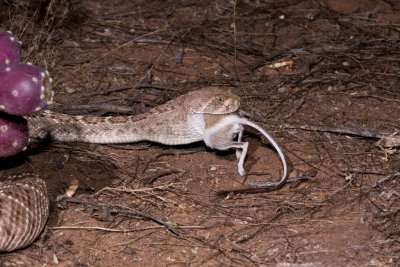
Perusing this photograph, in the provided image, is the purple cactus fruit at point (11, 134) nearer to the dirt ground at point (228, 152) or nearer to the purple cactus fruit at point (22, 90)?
the purple cactus fruit at point (22, 90)

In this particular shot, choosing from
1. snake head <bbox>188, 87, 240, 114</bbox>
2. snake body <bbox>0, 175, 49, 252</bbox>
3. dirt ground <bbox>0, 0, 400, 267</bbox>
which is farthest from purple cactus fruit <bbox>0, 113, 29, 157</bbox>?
snake head <bbox>188, 87, 240, 114</bbox>

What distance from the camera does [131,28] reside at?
854 centimetres

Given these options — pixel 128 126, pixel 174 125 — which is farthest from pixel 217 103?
pixel 128 126

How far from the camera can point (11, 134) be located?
15.6ft

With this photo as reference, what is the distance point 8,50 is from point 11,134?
0.53 m

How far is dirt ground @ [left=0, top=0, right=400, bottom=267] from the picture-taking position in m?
5.04

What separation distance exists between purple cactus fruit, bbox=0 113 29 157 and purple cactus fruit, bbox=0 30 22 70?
39 centimetres

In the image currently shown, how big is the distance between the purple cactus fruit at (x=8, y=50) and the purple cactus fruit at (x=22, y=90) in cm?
9

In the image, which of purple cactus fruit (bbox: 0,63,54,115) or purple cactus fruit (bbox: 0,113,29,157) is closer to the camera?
purple cactus fruit (bbox: 0,63,54,115)

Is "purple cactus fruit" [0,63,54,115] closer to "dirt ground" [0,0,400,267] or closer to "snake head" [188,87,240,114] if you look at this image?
"dirt ground" [0,0,400,267]

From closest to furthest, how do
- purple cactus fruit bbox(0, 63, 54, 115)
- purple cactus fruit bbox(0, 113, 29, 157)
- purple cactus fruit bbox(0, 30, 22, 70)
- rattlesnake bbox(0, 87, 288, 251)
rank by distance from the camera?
purple cactus fruit bbox(0, 63, 54, 115) < purple cactus fruit bbox(0, 30, 22, 70) < purple cactus fruit bbox(0, 113, 29, 157) < rattlesnake bbox(0, 87, 288, 251)

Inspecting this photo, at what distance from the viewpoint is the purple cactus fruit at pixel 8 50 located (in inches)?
177

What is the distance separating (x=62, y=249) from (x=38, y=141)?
64.1 inches

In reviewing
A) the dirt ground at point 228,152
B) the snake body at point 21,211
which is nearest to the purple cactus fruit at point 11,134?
the snake body at point 21,211
